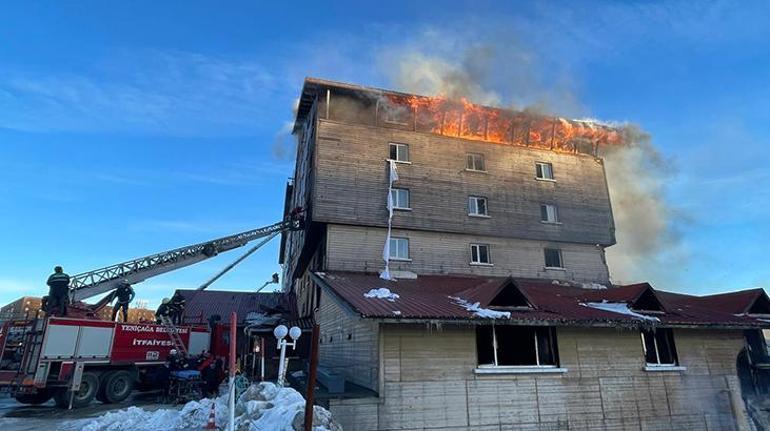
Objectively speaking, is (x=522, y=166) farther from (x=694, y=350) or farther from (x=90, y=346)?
(x=90, y=346)

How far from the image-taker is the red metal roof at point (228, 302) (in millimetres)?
37250

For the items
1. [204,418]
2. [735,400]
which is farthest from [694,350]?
[204,418]

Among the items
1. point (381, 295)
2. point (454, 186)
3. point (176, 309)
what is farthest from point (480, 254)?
point (176, 309)

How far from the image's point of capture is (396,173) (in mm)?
22797

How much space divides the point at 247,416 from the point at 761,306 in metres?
20.2

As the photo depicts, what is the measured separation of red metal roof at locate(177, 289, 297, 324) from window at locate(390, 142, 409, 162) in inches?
695

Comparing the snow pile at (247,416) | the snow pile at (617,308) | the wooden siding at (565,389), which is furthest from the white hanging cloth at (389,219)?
the snow pile at (247,416)

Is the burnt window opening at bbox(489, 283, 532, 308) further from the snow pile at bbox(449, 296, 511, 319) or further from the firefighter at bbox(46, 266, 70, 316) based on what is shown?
the firefighter at bbox(46, 266, 70, 316)

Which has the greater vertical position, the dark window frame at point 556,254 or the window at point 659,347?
the dark window frame at point 556,254

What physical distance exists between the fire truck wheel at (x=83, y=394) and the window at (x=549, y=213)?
23158mm

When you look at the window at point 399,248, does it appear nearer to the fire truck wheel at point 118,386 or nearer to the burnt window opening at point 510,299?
the burnt window opening at point 510,299

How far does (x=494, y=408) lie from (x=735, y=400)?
30.6ft

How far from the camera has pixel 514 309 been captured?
13453 millimetres

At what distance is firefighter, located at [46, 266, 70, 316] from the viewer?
53.8 ft
